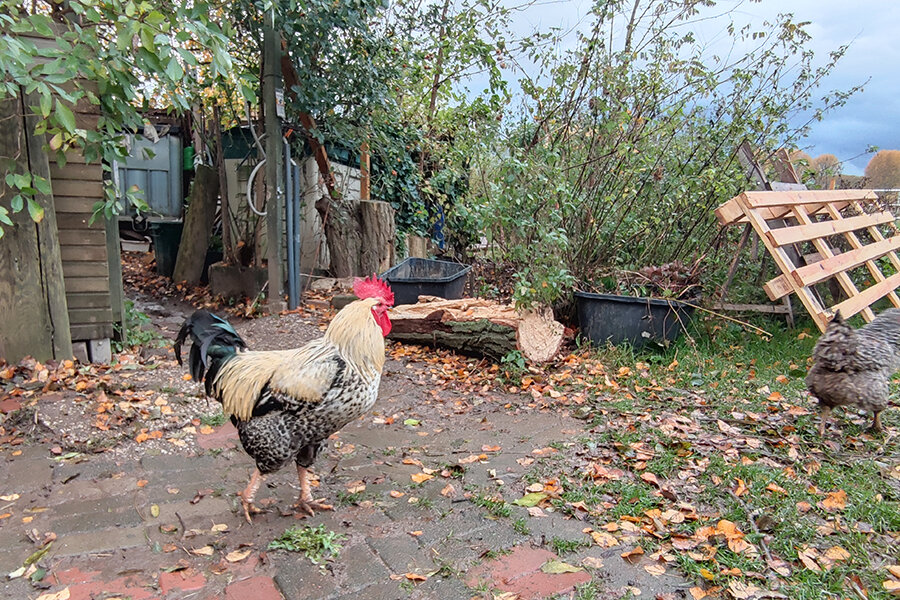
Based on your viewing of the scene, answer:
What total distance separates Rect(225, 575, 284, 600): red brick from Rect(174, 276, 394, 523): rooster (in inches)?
18.7

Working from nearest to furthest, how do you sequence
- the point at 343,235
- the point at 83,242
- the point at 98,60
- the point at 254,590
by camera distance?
1. the point at 254,590
2. the point at 98,60
3. the point at 83,242
4. the point at 343,235

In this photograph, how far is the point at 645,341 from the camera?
5.43m

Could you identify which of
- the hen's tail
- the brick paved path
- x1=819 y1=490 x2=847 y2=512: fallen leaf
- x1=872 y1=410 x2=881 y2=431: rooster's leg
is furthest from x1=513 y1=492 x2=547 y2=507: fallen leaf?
x1=872 y1=410 x2=881 y2=431: rooster's leg

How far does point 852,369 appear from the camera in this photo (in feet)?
11.5

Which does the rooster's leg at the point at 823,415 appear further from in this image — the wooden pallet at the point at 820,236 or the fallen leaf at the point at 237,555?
the fallen leaf at the point at 237,555

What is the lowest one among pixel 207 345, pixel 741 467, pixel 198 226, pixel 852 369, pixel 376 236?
pixel 741 467

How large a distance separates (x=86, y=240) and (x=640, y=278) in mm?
5001

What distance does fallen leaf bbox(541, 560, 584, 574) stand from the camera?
233 cm

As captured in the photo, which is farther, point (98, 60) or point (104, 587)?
point (98, 60)

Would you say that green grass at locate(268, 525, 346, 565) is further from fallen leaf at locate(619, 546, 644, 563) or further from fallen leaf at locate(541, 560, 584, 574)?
fallen leaf at locate(619, 546, 644, 563)

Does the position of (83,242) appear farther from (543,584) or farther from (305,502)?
(543,584)

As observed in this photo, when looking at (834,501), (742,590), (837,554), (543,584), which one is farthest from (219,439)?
(834,501)

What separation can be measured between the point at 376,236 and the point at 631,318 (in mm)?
3725

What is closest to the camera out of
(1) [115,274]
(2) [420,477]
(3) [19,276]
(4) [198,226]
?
(2) [420,477]
